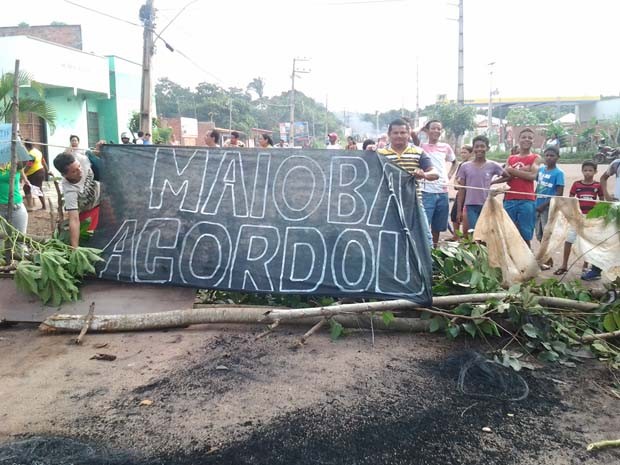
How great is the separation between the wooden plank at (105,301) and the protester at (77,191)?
21.5 inches

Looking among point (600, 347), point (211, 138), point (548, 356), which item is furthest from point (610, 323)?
point (211, 138)

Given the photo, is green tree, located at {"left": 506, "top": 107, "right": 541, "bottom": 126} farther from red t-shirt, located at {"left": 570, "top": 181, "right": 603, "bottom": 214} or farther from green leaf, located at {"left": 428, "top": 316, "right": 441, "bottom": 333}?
green leaf, located at {"left": 428, "top": 316, "right": 441, "bottom": 333}

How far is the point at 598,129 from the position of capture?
30.0m

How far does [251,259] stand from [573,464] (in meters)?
2.82

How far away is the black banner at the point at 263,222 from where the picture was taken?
436 centimetres

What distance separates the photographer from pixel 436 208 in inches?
241

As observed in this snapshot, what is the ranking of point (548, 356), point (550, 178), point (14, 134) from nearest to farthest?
point (548, 356) → point (14, 134) → point (550, 178)

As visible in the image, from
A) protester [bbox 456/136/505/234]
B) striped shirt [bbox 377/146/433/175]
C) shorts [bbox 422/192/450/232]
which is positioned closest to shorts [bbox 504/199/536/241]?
protester [bbox 456/136/505/234]

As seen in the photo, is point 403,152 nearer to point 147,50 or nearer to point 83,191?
point 83,191

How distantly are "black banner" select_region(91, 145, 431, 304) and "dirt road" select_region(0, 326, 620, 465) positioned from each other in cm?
51

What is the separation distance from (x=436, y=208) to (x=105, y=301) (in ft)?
12.1

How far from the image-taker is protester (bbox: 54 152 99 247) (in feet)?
15.5

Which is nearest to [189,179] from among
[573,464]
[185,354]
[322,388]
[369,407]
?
[185,354]

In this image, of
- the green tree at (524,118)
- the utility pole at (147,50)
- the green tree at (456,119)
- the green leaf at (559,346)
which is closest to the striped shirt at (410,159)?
the green leaf at (559,346)
